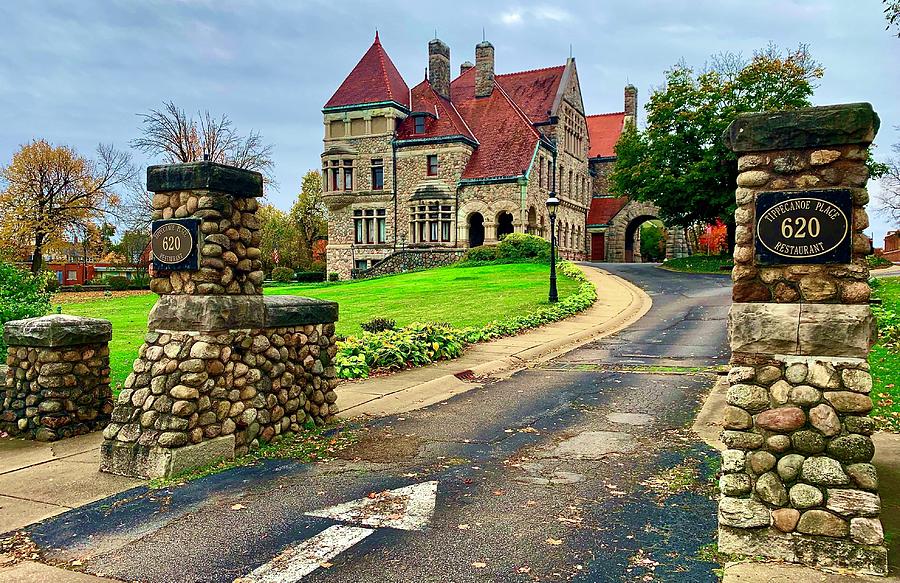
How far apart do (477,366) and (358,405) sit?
3966 mm

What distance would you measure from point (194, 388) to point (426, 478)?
2.64 meters

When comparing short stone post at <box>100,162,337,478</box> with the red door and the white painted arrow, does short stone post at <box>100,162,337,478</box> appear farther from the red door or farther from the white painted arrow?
the red door

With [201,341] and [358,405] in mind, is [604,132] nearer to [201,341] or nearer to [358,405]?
[358,405]

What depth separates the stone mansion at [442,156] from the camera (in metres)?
46.2

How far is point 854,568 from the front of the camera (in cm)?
456

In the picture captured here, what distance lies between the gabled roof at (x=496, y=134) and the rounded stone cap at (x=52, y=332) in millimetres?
37731

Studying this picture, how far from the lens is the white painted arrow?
4.82 metres

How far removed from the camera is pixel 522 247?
4044cm

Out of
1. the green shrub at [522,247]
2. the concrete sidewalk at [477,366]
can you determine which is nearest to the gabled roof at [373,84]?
the green shrub at [522,247]

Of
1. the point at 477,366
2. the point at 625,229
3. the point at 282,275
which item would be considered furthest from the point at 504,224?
the point at 477,366

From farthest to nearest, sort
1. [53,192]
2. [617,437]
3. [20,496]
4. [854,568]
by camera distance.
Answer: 1. [53,192]
2. [617,437]
3. [20,496]
4. [854,568]

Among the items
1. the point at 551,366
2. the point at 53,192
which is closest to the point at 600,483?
the point at 551,366

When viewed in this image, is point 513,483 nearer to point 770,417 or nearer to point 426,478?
point 426,478

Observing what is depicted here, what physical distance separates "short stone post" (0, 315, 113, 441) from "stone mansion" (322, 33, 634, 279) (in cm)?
3726
